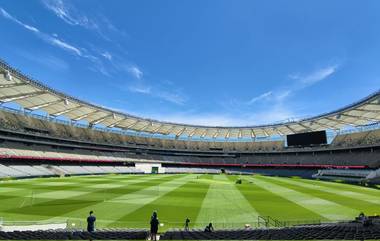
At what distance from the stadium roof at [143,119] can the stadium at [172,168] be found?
29cm

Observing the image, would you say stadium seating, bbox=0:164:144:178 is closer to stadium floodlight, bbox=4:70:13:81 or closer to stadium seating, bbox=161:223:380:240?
stadium floodlight, bbox=4:70:13:81

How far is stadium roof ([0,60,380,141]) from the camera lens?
5124cm

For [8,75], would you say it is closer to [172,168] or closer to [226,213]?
[226,213]

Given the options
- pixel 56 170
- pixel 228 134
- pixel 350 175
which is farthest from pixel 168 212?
pixel 228 134

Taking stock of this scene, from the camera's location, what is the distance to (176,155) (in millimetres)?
114625

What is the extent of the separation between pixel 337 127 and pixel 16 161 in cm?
8222

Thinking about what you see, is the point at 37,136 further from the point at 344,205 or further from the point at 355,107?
the point at 355,107

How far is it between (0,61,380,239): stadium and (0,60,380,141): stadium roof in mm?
290

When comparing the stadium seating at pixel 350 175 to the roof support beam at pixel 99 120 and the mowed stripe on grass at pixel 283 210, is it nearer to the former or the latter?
the mowed stripe on grass at pixel 283 210

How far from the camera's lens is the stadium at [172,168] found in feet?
74.1

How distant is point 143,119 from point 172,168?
23551 millimetres

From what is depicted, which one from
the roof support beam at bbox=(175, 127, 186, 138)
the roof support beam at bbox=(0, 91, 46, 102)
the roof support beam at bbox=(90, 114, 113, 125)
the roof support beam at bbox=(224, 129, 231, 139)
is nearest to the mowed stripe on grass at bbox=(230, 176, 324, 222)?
the roof support beam at bbox=(0, 91, 46, 102)

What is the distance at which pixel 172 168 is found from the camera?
100688mm

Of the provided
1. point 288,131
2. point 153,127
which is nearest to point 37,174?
point 153,127
